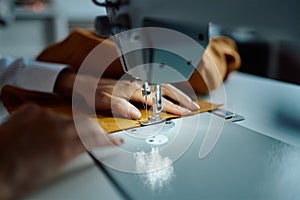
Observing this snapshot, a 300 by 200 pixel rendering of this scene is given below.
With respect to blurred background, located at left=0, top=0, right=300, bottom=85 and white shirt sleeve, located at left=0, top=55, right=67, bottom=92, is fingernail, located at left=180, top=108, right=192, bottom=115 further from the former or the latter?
blurred background, located at left=0, top=0, right=300, bottom=85

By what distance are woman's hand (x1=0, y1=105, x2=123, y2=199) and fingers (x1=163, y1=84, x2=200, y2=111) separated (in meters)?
0.27

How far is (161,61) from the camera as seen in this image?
1.83ft

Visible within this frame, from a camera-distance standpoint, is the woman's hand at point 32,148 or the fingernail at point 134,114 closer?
the woman's hand at point 32,148

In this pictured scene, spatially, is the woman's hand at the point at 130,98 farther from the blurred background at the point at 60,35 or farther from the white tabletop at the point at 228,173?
the blurred background at the point at 60,35

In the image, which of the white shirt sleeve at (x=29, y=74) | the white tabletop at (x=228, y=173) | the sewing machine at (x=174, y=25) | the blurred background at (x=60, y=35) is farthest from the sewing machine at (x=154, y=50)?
the blurred background at (x=60, y=35)

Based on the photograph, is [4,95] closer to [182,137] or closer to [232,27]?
[182,137]

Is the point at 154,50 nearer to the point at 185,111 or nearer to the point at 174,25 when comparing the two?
the point at 174,25

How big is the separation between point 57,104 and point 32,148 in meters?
0.35

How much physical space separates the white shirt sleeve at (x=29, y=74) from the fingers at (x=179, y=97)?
270 mm

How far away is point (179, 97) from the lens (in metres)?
0.71

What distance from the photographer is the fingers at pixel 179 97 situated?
70 cm

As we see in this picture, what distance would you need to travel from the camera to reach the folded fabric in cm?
61

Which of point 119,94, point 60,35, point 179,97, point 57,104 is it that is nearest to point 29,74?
point 57,104

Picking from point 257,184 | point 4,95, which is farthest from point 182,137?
point 4,95
